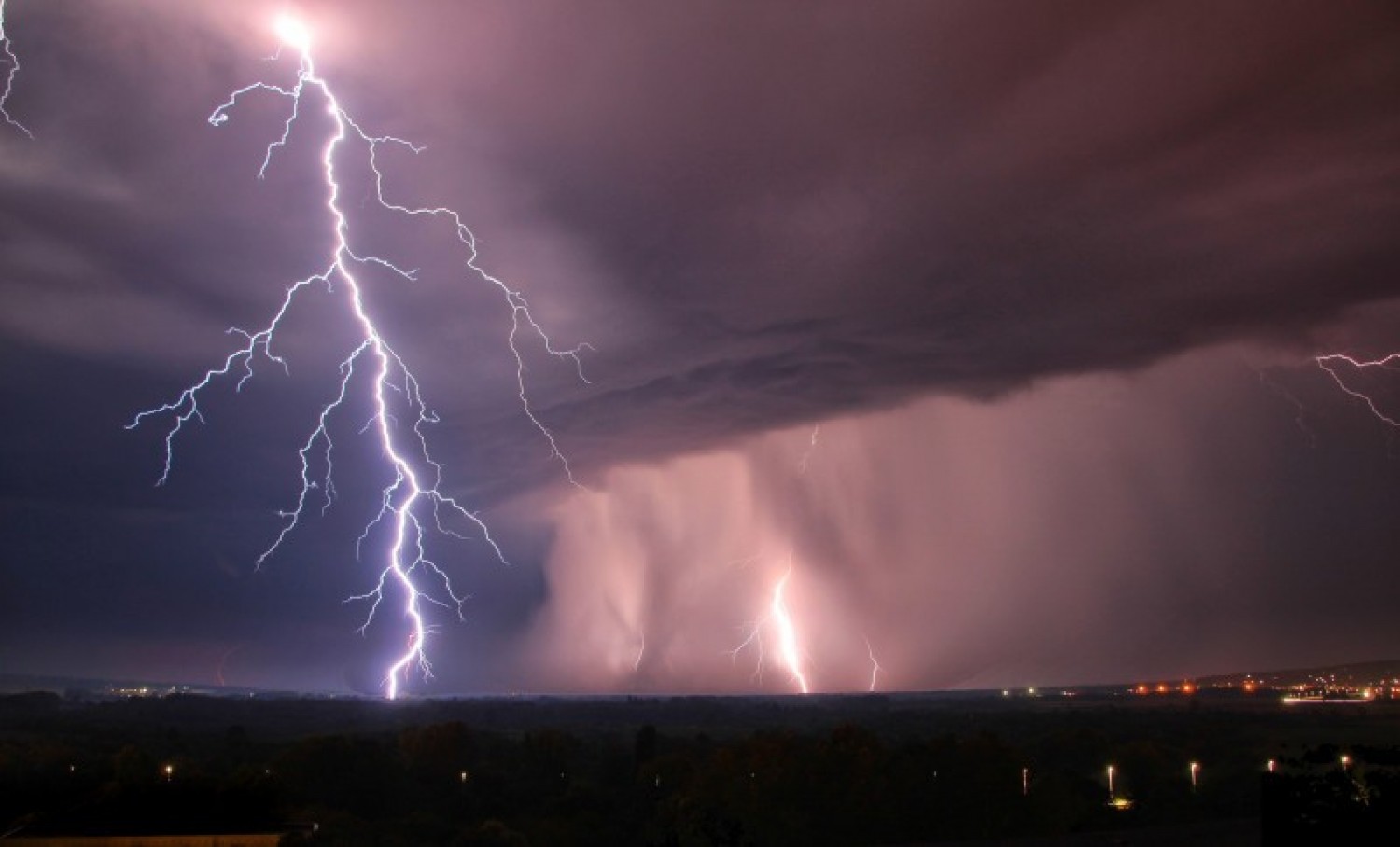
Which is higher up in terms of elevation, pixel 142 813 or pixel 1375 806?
pixel 1375 806

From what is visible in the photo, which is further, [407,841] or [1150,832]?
[407,841]

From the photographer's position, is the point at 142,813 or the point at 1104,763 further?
the point at 1104,763

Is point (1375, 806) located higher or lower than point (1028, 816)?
higher

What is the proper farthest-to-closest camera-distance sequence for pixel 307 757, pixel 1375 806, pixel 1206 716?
pixel 1206 716, pixel 307 757, pixel 1375 806

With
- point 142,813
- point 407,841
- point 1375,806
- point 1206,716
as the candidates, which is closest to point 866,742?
point 407,841

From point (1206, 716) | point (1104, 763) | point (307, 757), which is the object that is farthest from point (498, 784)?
point (1206, 716)

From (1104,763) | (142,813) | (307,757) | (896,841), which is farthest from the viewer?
(1104,763)

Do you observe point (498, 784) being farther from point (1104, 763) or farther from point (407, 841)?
point (1104, 763)

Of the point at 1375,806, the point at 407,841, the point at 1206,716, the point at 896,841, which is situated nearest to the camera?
the point at 1375,806

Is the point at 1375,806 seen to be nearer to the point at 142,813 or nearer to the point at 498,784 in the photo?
the point at 142,813
